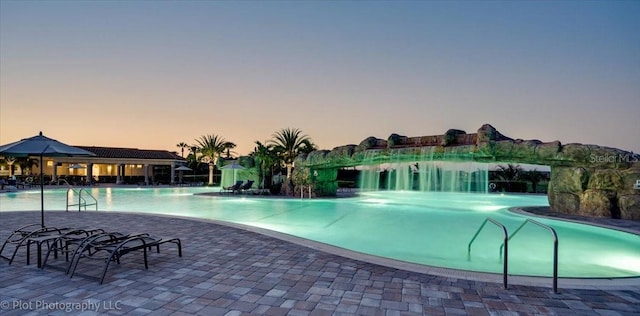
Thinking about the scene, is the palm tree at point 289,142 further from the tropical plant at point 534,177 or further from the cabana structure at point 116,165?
the cabana structure at point 116,165

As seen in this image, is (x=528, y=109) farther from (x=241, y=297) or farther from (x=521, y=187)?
(x=241, y=297)

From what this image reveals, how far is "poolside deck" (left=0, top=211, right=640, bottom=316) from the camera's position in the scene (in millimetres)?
3162

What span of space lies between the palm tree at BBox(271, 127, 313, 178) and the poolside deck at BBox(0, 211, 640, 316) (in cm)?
1892

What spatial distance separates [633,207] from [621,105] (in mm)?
16099

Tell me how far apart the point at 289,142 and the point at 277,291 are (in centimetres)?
2061

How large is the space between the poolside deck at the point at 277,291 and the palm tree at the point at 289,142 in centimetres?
1892

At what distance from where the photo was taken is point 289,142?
24.0 meters

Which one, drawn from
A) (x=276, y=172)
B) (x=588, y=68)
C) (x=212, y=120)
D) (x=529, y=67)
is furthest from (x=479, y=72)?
(x=212, y=120)

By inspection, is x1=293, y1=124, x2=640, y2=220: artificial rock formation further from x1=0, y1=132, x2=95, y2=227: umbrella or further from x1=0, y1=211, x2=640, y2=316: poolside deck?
x1=0, y1=132, x2=95, y2=227: umbrella

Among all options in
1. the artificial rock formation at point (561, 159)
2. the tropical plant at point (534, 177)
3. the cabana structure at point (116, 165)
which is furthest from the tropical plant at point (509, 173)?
the cabana structure at point (116, 165)

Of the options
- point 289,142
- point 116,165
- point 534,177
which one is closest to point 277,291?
point 289,142

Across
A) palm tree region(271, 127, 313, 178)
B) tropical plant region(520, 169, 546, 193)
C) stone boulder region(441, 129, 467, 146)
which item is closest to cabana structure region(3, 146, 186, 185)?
palm tree region(271, 127, 313, 178)

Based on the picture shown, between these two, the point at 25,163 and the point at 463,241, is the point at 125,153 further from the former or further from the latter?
the point at 463,241

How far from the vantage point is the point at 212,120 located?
32688mm
